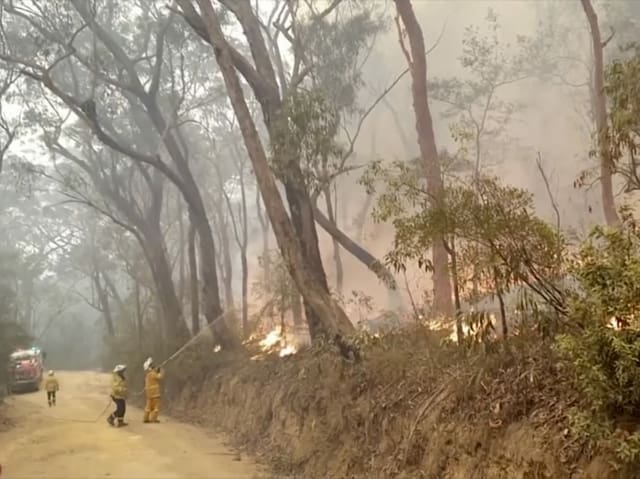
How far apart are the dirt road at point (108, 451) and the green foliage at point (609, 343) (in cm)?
568

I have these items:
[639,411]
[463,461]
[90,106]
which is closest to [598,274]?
[639,411]

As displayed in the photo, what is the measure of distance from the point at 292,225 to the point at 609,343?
6.80 meters

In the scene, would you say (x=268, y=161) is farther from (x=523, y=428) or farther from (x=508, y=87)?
(x=508, y=87)

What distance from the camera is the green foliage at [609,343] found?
4109mm

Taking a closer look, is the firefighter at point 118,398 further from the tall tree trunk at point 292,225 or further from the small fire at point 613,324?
the small fire at point 613,324

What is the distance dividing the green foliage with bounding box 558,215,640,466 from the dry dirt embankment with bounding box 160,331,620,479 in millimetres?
268

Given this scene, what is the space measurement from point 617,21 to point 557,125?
22.1 ft

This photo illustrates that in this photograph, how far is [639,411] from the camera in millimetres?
4371

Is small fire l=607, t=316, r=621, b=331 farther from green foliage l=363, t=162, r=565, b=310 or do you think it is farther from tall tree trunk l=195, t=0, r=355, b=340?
tall tree trunk l=195, t=0, r=355, b=340

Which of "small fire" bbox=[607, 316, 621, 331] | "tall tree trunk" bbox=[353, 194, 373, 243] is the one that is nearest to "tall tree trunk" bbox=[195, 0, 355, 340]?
"small fire" bbox=[607, 316, 621, 331]

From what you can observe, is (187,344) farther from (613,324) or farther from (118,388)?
(613,324)

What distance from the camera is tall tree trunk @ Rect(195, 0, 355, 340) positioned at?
9961mm

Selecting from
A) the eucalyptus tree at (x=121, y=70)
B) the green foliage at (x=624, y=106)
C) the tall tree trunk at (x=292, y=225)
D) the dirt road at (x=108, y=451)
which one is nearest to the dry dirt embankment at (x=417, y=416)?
the tall tree trunk at (x=292, y=225)

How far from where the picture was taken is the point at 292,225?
1060cm
